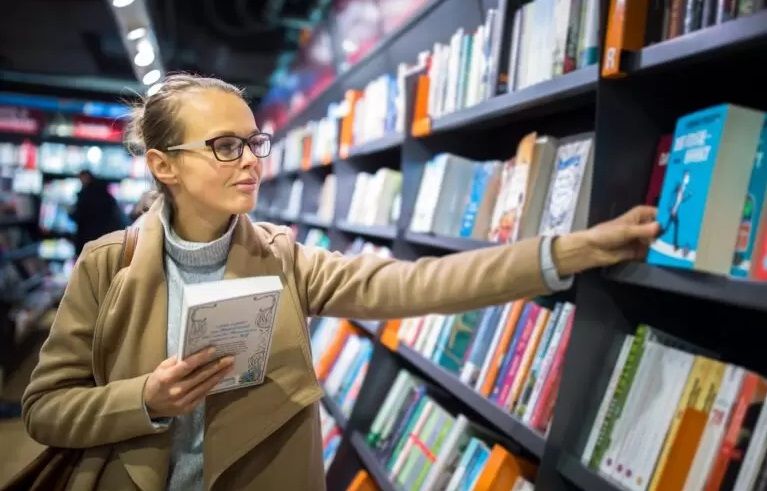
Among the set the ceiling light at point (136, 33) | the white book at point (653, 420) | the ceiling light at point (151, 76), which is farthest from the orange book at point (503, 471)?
the ceiling light at point (151, 76)

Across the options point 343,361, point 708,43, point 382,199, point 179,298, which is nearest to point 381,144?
point 382,199

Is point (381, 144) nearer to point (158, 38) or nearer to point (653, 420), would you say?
point (653, 420)

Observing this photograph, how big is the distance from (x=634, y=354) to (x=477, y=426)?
67 cm

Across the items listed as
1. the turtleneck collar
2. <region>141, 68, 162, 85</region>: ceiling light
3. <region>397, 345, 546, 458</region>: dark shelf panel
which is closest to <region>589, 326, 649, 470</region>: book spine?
<region>397, 345, 546, 458</region>: dark shelf panel

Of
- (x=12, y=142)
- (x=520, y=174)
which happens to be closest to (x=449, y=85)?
(x=520, y=174)

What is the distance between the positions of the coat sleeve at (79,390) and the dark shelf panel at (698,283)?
0.92 metres

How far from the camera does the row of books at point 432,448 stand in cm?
145

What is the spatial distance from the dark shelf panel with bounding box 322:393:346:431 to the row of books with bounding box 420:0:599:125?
1.27m

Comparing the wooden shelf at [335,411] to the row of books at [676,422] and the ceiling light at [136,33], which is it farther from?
the ceiling light at [136,33]

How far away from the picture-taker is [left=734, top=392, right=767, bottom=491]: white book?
34.9 inches

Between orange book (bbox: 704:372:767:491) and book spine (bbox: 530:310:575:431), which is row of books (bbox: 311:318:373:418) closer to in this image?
book spine (bbox: 530:310:575:431)

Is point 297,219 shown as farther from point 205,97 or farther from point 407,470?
point 205,97

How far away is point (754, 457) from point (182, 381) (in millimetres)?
957

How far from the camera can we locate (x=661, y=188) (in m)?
1.11
